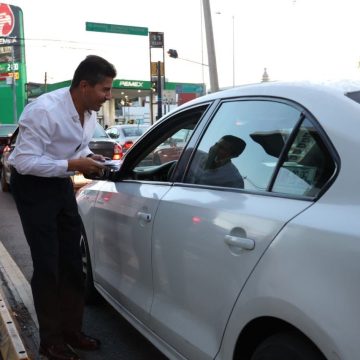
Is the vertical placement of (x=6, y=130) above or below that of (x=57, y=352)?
above

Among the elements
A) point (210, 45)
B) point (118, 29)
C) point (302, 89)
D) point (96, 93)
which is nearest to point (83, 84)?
point (96, 93)

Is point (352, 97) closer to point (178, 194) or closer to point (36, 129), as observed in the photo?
point (178, 194)

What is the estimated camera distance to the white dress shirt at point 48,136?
292cm

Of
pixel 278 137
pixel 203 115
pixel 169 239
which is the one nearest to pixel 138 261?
pixel 169 239

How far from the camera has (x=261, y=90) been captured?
2357mm

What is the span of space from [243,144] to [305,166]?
0.49 m

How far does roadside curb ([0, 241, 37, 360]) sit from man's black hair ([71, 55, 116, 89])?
65.1 inches

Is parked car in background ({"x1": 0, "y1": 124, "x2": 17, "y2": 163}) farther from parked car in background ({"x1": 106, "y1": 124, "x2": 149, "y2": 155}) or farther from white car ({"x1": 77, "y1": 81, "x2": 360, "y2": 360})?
white car ({"x1": 77, "y1": 81, "x2": 360, "y2": 360})

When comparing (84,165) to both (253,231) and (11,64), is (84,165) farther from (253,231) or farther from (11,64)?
(11,64)

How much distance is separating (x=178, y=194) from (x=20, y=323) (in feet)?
6.52

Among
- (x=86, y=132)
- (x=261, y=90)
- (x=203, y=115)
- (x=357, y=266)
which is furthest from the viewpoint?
(x=86, y=132)

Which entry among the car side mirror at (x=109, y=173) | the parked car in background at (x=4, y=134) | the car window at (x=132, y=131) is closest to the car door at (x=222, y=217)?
the car side mirror at (x=109, y=173)

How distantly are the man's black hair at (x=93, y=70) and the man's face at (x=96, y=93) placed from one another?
0.08 feet

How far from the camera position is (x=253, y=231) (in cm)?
198
